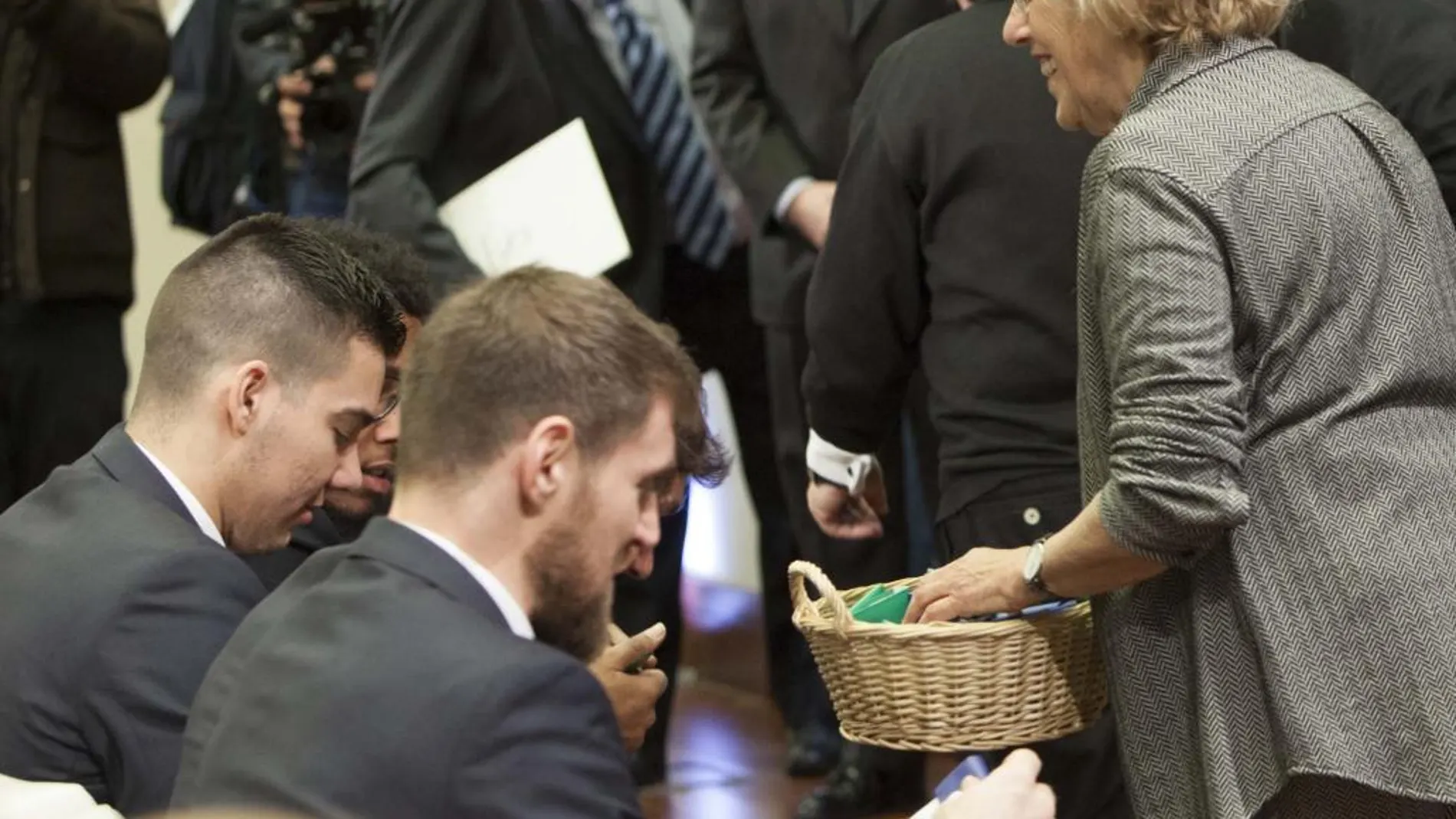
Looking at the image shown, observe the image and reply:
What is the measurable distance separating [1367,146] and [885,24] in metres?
1.74

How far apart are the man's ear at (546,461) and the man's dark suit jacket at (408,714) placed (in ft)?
0.27

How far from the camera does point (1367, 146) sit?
221cm

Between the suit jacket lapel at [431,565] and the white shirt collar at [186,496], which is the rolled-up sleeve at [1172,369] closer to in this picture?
the suit jacket lapel at [431,565]

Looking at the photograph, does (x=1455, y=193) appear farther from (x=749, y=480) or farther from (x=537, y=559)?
(x=749, y=480)

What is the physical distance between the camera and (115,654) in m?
2.09

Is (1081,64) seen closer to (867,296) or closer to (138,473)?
(867,296)

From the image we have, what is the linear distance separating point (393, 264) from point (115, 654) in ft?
2.84

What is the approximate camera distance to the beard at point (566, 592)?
1.78 meters

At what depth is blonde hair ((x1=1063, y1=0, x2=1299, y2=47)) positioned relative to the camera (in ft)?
7.31

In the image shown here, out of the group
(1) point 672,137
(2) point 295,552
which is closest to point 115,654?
(2) point 295,552

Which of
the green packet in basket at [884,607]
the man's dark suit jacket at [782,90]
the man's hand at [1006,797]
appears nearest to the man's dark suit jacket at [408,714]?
the man's hand at [1006,797]

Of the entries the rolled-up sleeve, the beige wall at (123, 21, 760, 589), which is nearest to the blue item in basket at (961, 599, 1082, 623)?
→ the rolled-up sleeve

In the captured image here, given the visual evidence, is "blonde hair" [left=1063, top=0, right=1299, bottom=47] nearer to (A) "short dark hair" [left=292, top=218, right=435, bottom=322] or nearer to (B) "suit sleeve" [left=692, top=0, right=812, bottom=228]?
(A) "short dark hair" [left=292, top=218, right=435, bottom=322]

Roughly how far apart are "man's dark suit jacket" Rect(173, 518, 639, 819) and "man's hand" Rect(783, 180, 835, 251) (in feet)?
7.02
